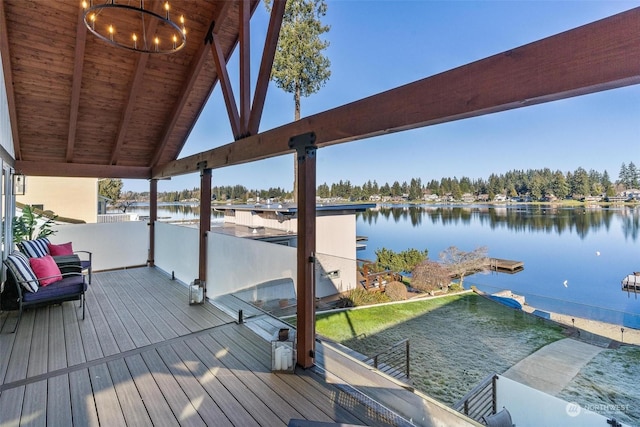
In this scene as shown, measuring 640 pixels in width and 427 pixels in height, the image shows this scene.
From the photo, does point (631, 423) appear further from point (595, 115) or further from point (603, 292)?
point (595, 115)

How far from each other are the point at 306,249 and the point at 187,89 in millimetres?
4577

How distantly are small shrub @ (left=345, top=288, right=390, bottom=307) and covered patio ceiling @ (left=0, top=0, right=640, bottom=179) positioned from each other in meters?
1.78

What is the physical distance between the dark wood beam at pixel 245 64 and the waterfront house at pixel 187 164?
0.08 ft

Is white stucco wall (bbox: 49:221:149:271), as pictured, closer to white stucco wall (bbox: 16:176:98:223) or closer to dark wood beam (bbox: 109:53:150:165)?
dark wood beam (bbox: 109:53:150:165)

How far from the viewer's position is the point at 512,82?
1.70 metres

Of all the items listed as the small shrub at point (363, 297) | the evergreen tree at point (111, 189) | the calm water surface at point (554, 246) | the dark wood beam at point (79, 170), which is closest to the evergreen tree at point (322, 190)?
the small shrub at point (363, 297)

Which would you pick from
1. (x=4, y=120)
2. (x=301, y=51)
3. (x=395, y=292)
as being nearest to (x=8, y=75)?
(x=4, y=120)

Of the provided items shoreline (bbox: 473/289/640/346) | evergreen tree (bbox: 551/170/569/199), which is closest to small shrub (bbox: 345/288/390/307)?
shoreline (bbox: 473/289/640/346)

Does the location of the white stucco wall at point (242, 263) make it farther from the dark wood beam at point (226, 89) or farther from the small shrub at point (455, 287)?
the small shrub at point (455, 287)

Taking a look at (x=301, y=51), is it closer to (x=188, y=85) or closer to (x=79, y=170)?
(x=188, y=85)

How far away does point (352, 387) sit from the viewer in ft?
9.15

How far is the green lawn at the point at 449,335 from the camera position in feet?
8.48

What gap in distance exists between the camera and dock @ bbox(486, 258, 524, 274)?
146 inches

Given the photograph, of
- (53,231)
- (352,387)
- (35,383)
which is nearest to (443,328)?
(352,387)
